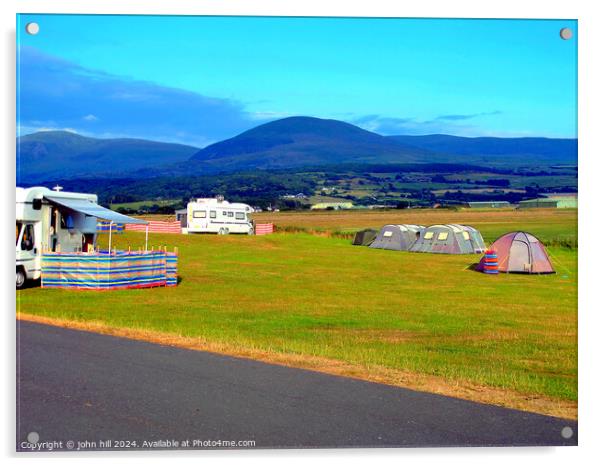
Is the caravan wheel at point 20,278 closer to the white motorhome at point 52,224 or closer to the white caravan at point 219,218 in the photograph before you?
the white motorhome at point 52,224

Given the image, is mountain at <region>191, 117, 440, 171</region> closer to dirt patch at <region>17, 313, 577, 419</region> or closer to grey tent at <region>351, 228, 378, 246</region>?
dirt patch at <region>17, 313, 577, 419</region>

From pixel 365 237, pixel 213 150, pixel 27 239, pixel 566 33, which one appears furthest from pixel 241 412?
pixel 365 237

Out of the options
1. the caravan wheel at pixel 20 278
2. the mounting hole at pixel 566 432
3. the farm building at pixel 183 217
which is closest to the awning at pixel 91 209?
the caravan wheel at pixel 20 278

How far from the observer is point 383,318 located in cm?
1423

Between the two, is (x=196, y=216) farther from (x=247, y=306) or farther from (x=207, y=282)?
(x=247, y=306)

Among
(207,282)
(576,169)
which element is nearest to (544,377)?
(576,169)

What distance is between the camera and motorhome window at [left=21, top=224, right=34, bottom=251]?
13.4 meters

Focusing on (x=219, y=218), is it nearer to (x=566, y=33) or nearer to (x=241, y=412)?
(x=566, y=33)

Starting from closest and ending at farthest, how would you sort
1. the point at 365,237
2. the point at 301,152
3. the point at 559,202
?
1. the point at 559,202
2. the point at 301,152
3. the point at 365,237

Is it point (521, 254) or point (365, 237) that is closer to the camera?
point (521, 254)

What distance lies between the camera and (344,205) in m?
26.8

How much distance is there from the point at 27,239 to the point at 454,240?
86.9 ft

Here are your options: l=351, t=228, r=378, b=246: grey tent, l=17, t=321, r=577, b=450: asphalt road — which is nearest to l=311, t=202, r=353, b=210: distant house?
l=351, t=228, r=378, b=246: grey tent

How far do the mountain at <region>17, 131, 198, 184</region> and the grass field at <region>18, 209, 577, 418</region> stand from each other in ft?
6.95
